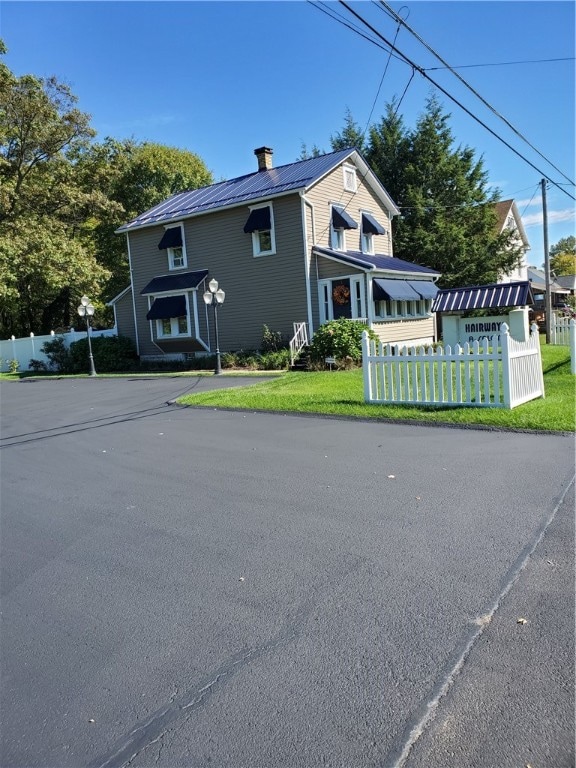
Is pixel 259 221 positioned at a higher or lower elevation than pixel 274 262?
higher

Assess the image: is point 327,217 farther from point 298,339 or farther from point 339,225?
point 298,339

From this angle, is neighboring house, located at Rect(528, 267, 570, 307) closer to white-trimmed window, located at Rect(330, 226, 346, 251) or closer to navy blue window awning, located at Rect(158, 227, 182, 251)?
white-trimmed window, located at Rect(330, 226, 346, 251)

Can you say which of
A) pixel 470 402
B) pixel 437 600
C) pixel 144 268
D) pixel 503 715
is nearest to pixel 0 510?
pixel 437 600

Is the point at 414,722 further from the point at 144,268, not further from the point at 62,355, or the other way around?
the point at 62,355

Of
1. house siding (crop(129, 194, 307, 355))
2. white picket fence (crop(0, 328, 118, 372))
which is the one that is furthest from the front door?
white picket fence (crop(0, 328, 118, 372))

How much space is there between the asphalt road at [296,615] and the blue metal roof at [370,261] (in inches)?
571

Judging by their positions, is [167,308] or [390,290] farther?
[167,308]

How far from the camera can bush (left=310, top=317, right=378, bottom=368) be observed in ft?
57.4

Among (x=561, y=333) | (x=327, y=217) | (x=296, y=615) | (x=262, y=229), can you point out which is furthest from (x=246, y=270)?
(x=296, y=615)

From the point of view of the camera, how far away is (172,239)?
24.7 meters

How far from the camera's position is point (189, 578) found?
3.71 metres

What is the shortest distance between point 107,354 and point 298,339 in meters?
10.2

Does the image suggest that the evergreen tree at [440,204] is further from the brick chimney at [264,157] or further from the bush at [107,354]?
the bush at [107,354]

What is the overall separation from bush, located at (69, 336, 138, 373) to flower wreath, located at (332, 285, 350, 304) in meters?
10.1
